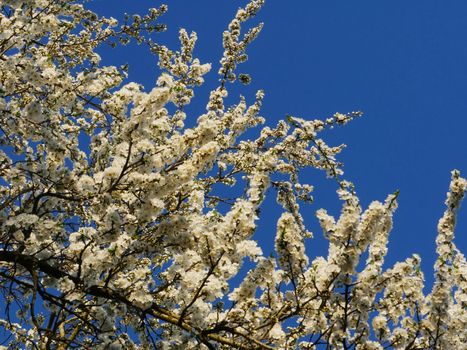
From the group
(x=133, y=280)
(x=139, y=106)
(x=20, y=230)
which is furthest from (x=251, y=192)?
(x=20, y=230)

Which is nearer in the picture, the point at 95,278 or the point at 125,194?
the point at 95,278

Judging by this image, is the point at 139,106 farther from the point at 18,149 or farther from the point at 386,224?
the point at 18,149

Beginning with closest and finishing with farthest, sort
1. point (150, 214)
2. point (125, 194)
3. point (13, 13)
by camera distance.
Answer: point (150, 214) < point (125, 194) < point (13, 13)

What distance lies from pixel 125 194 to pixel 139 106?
48.3 inches

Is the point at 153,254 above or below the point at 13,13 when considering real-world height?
below

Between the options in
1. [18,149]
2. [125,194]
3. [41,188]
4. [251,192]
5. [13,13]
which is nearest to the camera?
[251,192]

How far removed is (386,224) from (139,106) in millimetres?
3216

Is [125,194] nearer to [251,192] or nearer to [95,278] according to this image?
[95,278]

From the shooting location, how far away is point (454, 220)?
6609 mm

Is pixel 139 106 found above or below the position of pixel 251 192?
above

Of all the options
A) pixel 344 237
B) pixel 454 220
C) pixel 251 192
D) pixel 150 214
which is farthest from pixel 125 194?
pixel 454 220

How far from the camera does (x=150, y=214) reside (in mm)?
6484

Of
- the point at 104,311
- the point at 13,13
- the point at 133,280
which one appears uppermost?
the point at 13,13

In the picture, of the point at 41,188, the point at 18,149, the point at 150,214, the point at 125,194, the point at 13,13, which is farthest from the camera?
the point at 18,149
